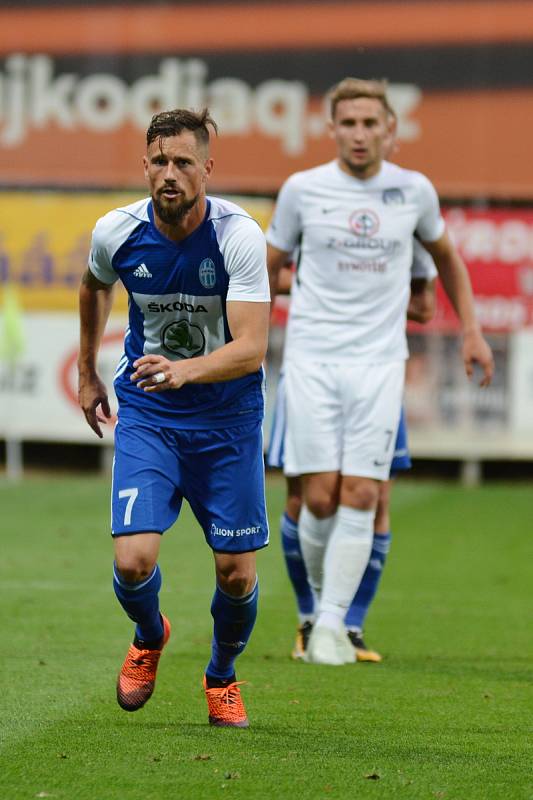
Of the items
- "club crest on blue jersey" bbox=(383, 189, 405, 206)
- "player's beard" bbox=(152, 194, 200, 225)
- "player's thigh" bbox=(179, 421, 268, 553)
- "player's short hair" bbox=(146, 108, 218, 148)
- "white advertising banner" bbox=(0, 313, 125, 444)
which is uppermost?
"player's short hair" bbox=(146, 108, 218, 148)

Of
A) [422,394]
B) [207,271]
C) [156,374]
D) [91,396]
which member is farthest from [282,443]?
[422,394]

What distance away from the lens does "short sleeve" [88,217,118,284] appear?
5.39 metres

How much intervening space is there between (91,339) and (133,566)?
0.89 m

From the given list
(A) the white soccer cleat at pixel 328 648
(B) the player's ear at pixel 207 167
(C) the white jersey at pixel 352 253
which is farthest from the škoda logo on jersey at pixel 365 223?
(B) the player's ear at pixel 207 167

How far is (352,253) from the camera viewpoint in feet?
23.7

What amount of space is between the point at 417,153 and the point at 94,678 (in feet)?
46.0

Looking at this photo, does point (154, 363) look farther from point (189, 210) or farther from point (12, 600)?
point (12, 600)

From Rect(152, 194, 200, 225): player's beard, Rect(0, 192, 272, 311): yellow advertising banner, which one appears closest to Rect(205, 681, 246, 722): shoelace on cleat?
Rect(152, 194, 200, 225): player's beard

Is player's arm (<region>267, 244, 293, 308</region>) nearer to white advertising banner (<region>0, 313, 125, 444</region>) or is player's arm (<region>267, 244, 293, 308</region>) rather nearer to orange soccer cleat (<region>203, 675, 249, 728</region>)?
orange soccer cleat (<region>203, 675, 249, 728</region>)

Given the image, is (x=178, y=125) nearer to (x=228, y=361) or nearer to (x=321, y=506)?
(x=228, y=361)

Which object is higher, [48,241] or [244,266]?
[244,266]

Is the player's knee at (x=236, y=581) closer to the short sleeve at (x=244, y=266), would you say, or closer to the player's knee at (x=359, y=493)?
the short sleeve at (x=244, y=266)

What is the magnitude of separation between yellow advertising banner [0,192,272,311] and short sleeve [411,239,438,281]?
11.3 m

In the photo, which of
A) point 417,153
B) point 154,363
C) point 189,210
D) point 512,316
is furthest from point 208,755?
point 417,153
